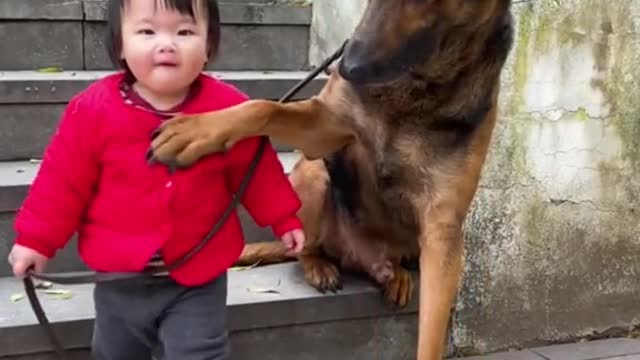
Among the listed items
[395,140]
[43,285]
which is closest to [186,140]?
[395,140]

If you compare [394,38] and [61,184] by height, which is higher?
[394,38]

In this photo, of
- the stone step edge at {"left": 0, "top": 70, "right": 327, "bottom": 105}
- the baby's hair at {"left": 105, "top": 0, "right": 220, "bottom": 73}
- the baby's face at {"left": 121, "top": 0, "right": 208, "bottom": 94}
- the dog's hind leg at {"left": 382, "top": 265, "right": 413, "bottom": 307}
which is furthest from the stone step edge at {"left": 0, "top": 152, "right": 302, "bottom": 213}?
the dog's hind leg at {"left": 382, "top": 265, "right": 413, "bottom": 307}

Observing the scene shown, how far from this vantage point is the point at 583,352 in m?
3.67

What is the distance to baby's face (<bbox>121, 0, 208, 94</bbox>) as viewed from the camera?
2267mm

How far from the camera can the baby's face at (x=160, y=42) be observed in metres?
2.27

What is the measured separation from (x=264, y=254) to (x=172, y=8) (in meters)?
1.41

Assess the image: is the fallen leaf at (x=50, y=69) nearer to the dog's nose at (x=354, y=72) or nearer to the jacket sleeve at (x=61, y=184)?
the jacket sleeve at (x=61, y=184)

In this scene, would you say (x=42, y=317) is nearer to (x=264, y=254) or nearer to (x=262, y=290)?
(x=262, y=290)

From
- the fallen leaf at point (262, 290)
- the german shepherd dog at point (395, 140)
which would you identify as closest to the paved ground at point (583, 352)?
the german shepherd dog at point (395, 140)

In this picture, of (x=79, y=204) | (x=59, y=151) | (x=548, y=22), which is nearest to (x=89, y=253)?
(x=79, y=204)

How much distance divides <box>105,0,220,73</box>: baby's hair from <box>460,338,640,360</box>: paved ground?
181 cm

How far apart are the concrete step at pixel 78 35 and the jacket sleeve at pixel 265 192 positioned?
1573mm

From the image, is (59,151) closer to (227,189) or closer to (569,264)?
(227,189)

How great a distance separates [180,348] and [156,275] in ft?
0.69
